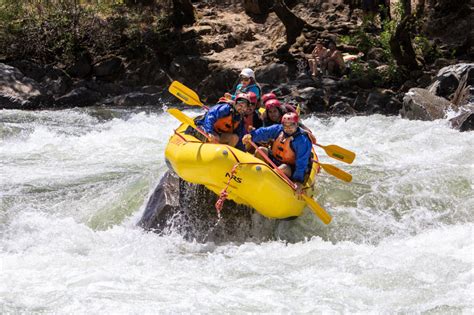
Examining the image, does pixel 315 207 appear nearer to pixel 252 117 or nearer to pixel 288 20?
pixel 252 117

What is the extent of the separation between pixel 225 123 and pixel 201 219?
944mm

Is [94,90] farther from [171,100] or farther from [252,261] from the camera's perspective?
[252,261]

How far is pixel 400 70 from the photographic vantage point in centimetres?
1275

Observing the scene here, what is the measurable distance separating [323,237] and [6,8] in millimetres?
11808

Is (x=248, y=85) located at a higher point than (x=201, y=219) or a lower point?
higher

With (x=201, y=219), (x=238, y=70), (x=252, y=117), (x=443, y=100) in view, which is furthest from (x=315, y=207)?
(x=238, y=70)

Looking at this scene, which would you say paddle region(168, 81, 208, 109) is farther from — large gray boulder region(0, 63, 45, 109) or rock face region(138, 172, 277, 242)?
large gray boulder region(0, 63, 45, 109)

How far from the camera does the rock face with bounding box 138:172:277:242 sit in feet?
20.6

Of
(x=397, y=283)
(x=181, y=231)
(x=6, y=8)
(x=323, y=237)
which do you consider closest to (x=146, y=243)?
(x=181, y=231)

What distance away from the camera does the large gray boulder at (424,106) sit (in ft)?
34.5

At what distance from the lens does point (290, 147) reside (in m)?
6.13

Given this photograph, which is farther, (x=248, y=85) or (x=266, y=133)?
(x=248, y=85)

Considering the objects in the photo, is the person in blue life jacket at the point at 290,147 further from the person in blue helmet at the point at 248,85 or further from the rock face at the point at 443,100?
the rock face at the point at 443,100

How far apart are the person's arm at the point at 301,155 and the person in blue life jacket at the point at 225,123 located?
26.6 inches
